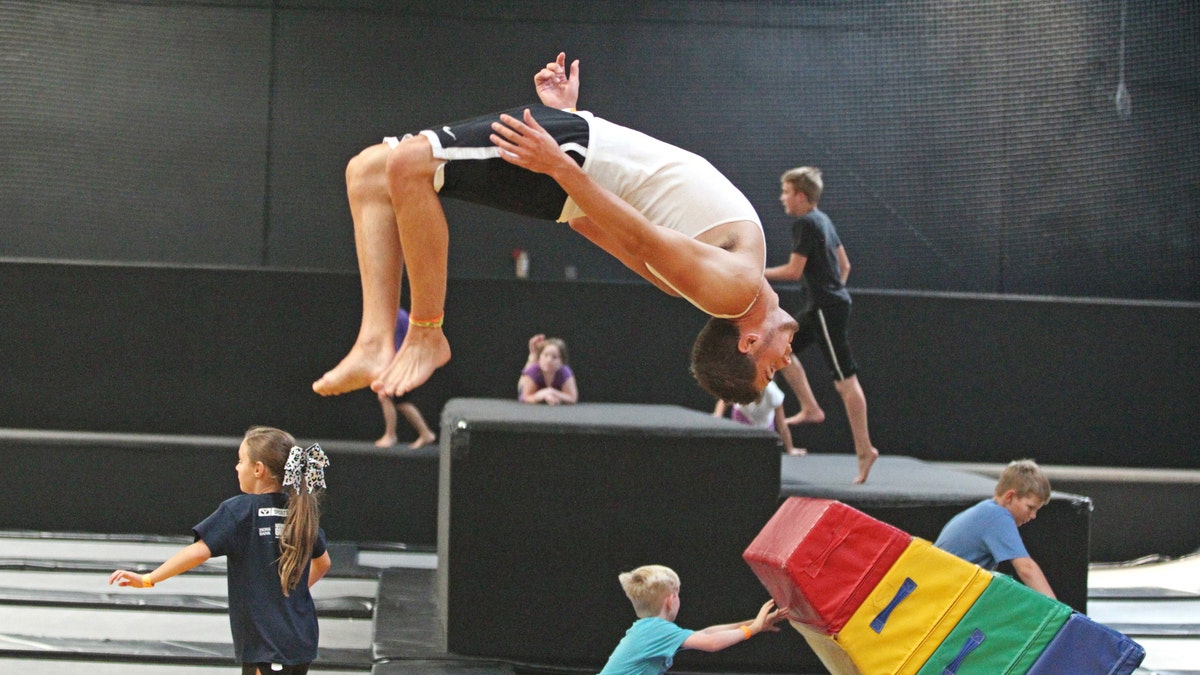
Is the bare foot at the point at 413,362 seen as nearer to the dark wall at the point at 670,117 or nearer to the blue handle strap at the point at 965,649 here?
the blue handle strap at the point at 965,649

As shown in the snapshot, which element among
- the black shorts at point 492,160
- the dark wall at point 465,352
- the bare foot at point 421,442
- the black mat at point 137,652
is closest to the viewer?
the black shorts at point 492,160

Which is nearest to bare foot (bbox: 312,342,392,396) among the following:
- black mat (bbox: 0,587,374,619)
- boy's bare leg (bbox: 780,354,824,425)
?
black mat (bbox: 0,587,374,619)

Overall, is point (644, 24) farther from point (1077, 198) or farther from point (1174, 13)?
point (1174, 13)

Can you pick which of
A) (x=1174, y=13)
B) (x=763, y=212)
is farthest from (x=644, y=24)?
(x=1174, y=13)

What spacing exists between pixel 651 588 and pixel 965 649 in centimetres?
99

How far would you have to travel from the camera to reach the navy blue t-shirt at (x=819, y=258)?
5.55 m

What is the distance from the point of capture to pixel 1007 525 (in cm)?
426

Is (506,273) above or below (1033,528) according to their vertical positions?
above

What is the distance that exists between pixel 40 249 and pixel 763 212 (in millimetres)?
5228

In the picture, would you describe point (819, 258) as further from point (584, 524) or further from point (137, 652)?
point (137, 652)

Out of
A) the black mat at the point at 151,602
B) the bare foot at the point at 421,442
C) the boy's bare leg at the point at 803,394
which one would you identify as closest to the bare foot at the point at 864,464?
the boy's bare leg at the point at 803,394

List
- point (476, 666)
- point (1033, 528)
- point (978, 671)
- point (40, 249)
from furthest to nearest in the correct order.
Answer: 1. point (40, 249)
2. point (1033, 528)
3. point (476, 666)
4. point (978, 671)

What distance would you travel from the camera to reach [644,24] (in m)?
8.76

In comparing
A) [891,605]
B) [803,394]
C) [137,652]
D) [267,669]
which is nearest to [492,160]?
[267,669]
